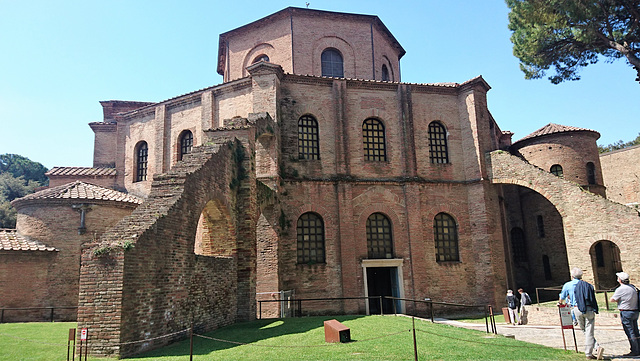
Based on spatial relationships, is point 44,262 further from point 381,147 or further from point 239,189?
point 381,147

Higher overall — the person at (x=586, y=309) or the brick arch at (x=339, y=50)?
the brick arch at (x=339, y=50)

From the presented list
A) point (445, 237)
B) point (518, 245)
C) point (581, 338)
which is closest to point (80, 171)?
point (445, 237)

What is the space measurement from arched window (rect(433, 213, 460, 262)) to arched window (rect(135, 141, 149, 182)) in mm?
14501

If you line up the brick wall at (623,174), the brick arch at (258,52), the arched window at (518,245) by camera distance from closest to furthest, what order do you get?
the brick arch at (258,52)
the arched window at (518,245)
the brick wall at (623,174)

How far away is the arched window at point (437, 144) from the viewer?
20328 millimetres

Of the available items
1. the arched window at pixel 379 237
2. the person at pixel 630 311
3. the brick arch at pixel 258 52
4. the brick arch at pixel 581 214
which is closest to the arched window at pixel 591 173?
the brick arch at pixel 581 214

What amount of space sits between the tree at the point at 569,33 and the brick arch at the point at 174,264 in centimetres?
1358

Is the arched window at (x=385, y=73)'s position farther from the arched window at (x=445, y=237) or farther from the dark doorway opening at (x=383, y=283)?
the dark doorway opening at (x=383, y=283)

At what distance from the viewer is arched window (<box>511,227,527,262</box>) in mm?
25031

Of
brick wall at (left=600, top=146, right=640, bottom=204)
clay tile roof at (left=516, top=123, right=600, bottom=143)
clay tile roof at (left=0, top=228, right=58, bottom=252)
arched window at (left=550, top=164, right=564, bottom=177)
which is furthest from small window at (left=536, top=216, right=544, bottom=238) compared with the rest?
clay tile roof at (left=0, top=228, right=58, bottom=252)

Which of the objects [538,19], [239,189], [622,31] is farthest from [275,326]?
A: [622,31]

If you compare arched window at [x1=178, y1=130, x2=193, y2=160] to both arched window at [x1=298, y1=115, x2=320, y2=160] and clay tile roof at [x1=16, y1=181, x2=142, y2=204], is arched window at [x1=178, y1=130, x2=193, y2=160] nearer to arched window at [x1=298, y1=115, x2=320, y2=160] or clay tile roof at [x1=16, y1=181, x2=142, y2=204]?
clay tile roof at [x1=16, y1=181, x2=142, y2=204]

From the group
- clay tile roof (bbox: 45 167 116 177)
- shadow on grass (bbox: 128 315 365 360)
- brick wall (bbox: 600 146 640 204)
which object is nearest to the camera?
shadow on grass (bbox: 128 315 365 360)

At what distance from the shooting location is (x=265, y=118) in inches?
650
